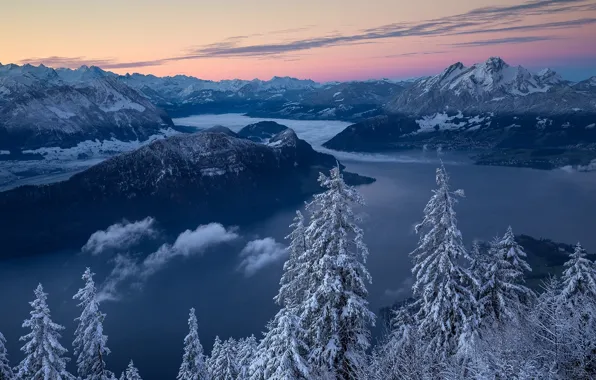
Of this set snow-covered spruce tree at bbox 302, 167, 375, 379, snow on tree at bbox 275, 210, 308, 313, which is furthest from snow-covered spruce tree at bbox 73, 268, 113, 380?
snow-covered spruce tree at bbox 302, 167, 375, 379

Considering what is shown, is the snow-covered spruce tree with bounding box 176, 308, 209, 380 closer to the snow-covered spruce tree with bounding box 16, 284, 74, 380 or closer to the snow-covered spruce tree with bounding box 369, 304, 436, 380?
the snow-covered spruce tree with bounding box 16, 284, 74, 380

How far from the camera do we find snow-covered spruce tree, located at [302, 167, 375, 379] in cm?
2190

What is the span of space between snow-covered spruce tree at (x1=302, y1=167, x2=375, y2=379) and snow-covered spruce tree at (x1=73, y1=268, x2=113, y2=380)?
68.1 feet

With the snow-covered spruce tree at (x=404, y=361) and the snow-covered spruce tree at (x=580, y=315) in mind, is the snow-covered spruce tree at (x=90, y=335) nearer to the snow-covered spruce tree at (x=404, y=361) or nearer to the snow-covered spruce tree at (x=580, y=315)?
the snow-covered spruce tree at (x=404, y=361)

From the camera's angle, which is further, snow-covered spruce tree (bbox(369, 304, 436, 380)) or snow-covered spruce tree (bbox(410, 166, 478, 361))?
snow-covered spruce tree (bbox(410, 166, 478, 361))

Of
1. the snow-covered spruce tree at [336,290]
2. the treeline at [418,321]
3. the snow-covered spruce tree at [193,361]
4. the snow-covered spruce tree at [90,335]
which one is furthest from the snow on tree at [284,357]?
the snow-covered spruce tree at [193,361]

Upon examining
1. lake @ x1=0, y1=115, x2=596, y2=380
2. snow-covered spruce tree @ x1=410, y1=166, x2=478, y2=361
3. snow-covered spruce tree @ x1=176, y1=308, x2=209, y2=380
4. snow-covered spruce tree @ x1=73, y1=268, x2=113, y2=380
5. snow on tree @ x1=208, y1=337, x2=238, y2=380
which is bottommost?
lake @ x1=0, y1=115, x2=596, y2=380

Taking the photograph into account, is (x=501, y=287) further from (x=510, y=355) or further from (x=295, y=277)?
(x=295, y=277)

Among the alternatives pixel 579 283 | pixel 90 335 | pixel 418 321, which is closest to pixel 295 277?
pixel 418 321

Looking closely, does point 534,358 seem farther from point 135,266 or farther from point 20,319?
point 135,266

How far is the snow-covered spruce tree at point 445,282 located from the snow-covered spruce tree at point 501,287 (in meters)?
3.73

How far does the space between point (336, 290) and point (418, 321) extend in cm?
1276

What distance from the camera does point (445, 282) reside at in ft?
90.4

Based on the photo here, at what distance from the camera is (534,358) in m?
20.4
